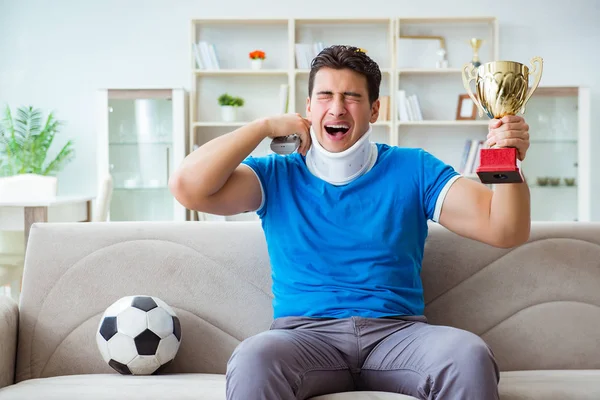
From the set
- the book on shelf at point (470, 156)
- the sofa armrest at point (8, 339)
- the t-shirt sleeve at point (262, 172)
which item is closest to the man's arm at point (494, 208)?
the t-shirt sleeve at point (262, 172)

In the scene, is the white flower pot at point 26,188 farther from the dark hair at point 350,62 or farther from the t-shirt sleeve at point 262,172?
the dark hair at point 350,62

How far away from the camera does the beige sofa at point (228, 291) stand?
1.87 metres

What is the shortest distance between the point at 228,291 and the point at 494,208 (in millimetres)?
770

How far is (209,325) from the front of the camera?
74.5 inches

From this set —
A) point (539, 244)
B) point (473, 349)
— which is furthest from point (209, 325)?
point (539, 244)

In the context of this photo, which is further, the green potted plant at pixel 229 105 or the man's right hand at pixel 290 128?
the green potted plant at pixel 229 105

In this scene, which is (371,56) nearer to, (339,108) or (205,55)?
(205,55)

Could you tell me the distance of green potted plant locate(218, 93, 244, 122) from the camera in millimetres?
5297

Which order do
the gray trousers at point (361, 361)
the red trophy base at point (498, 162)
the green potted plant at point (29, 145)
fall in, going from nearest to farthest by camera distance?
the gray trousers at point (361, 361) < the red trophy base at point (498, 162) < the green potted plant at point (29, 145)

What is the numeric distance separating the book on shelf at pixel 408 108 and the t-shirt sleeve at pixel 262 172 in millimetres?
3646

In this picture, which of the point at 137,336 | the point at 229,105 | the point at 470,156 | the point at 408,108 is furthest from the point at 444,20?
the point at 137,336

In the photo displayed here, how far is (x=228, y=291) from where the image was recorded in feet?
6.27

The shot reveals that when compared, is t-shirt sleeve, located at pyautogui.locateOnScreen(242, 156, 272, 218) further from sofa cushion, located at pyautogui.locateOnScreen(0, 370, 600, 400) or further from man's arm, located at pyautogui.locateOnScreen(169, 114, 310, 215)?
sofa cushion, located at pyautogui.locateOnScreen(0, 370, 600, 400)

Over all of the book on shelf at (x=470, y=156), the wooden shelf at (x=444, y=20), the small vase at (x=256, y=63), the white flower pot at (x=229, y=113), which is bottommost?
the book on shelf at (x=470, y=156)
